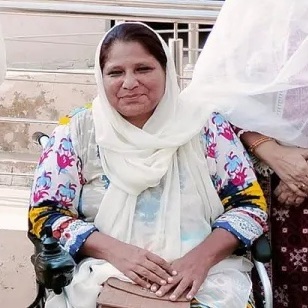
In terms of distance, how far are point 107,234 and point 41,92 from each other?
2331mm

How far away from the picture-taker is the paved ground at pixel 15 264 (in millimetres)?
3334

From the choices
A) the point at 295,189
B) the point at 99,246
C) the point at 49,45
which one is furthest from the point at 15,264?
the point at 49,45

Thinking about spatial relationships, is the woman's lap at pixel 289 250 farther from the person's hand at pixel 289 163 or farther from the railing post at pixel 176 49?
the railing post at pixel 176 49

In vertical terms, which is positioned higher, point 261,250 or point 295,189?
point 295,189

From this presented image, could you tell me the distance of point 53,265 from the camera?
7.04ft

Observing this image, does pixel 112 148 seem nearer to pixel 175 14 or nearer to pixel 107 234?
pixel 107 234

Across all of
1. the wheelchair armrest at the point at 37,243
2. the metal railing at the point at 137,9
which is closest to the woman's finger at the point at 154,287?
the wheelchair armrest at the point at 37,243

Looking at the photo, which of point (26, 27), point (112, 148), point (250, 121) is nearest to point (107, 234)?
point (112, 148)

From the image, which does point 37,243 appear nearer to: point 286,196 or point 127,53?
point 127,53

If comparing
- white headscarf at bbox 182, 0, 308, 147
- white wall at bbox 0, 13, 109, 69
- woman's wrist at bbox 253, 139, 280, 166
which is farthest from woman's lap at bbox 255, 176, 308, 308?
white wall at bbox 0, 13, 109, 69

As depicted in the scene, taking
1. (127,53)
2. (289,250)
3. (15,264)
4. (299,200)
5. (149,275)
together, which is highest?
(127,53)

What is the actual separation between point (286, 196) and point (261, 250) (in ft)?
1.03

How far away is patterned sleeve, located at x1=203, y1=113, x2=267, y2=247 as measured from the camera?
254 centimetres

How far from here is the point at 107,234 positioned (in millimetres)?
2496
